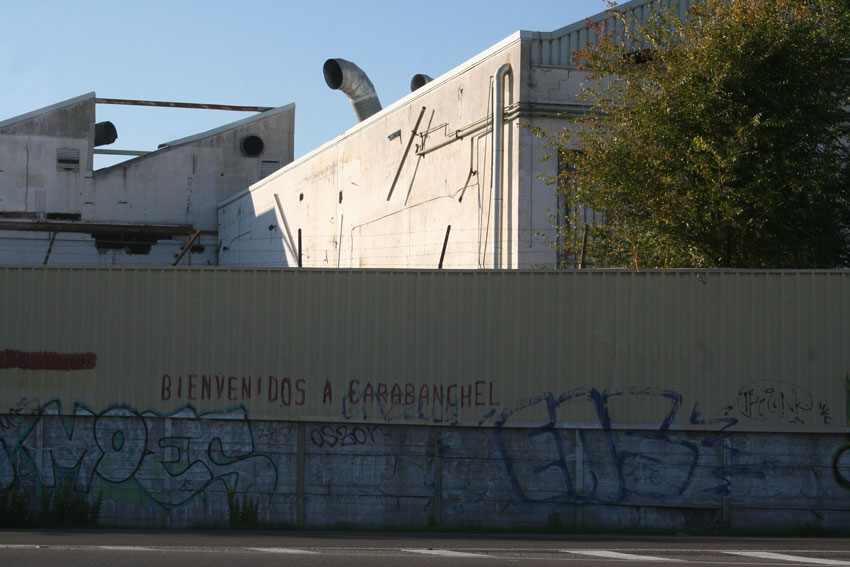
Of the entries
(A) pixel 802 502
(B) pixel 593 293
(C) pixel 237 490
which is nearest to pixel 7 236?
(C) pixel 237 490

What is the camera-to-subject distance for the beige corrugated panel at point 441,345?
12.5 metres

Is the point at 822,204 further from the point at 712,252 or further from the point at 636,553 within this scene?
the point at 636,553

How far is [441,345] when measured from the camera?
12891 millimetres

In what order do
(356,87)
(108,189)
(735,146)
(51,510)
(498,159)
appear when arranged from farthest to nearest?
1. (108,189)
2. (356,87)
3. (498,159)
4. (735,146)
5. (51,510)

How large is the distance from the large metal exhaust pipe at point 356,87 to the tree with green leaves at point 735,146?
21.5 meters

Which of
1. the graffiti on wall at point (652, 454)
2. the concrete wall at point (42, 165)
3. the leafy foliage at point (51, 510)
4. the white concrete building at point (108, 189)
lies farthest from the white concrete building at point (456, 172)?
the concrete wall at point (42, 165)

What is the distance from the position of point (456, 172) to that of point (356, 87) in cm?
1595

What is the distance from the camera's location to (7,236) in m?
35.9

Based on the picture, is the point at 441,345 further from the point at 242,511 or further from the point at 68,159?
the point at 68,159

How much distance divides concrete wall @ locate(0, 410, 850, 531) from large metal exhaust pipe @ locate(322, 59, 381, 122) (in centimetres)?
2354

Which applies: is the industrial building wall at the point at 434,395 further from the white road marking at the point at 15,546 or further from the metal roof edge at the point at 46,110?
the metal roof edge at the point at 46,110

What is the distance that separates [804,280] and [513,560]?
231 inches

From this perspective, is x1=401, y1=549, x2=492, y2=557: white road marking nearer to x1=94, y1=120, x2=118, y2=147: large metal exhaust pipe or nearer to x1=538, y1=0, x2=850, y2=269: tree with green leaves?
x1=538, y1=0, x2=850, y2=269: tree with green leaves

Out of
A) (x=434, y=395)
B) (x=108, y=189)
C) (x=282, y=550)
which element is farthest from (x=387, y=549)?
(x=108, y=189)
